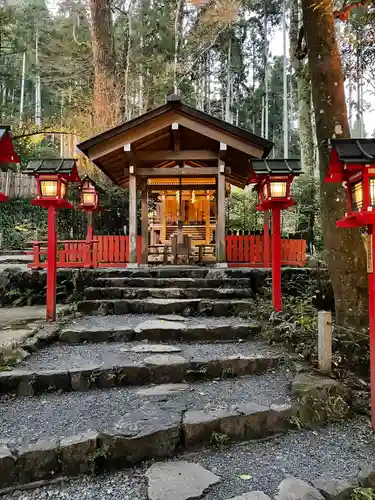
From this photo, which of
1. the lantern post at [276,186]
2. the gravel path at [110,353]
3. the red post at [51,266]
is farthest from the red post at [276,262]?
the red post at [51,266]

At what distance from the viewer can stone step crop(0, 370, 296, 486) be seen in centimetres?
254

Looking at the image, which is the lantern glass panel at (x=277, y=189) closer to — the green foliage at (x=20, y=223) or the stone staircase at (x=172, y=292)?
the stone staircase at (x=172, y=292)

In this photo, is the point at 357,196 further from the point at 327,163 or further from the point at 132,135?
the point at 132,135

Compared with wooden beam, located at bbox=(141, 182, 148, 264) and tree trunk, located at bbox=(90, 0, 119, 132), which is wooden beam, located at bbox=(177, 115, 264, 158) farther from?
tree trunk, located at bbox=(90, 0, 119, 132)

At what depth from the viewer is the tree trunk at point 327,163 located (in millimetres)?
4980

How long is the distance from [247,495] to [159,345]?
256 cm

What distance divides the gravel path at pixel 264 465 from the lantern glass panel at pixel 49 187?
4.20m

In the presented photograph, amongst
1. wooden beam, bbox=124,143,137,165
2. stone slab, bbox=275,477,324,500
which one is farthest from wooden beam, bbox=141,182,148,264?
stone slab, bbox=275,477,324,500

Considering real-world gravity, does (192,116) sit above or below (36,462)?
above

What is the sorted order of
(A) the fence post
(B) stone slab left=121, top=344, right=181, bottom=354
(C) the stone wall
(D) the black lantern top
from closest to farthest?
(A) the fence post → (B) stone slab left=121, top=344, right=181, bottom=354 → (D) the black lantern top → (C) the stone wall

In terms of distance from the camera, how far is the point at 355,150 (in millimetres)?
3117

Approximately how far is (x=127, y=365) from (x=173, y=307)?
2230mm

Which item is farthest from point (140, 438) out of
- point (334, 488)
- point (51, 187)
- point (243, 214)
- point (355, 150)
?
point (243, 214)

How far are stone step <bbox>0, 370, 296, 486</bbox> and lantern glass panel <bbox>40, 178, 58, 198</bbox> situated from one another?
10.4 feet
